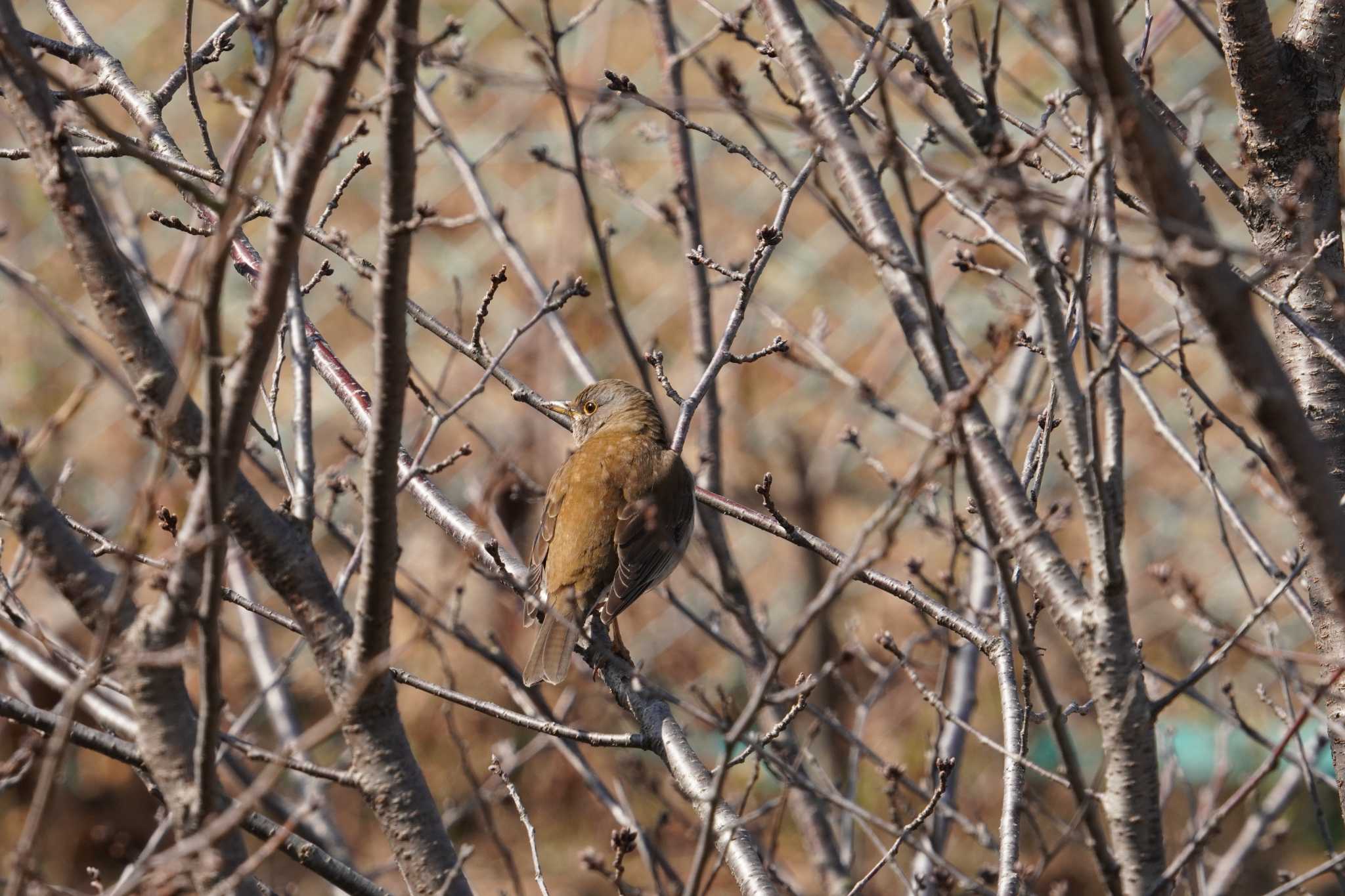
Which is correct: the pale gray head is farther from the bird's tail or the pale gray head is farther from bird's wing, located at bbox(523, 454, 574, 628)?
the bird's tail

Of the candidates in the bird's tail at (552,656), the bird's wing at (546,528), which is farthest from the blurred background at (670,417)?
the bird's tail at (552,656)

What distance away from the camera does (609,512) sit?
4.82m

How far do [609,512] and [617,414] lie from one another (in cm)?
58

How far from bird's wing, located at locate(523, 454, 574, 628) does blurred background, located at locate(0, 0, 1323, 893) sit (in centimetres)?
74

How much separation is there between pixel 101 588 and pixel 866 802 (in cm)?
578

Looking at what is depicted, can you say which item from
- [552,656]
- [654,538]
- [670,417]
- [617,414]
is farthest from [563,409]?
[670,417]

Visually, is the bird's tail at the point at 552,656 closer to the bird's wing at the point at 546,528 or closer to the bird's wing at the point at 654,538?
the bird's wing at the point at 654,538

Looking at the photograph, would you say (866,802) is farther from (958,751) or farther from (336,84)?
(336,84)

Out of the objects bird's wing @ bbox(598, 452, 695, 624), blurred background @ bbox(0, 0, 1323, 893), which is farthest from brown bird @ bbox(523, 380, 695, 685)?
blurred background @ bbox(0, 0, 1323, 893)

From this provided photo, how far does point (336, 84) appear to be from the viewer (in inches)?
69.0

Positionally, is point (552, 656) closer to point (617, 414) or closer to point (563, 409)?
point (563, 409)

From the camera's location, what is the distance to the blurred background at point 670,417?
6793mm

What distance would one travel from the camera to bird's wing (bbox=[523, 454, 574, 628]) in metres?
4.73

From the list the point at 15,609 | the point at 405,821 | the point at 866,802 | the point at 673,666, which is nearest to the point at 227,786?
the point at 673,666
